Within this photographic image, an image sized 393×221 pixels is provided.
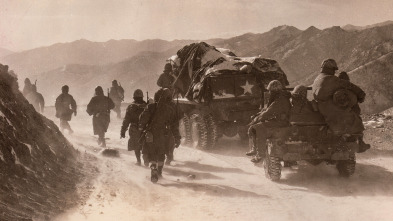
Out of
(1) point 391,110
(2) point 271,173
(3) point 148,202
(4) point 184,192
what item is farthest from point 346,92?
(1) point 391,110

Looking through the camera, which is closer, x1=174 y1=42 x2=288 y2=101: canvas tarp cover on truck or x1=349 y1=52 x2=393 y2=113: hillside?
x1=174 y1=42 x2=288 y2=101: canvas tarp cover on truck

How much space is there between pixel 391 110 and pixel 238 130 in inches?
302

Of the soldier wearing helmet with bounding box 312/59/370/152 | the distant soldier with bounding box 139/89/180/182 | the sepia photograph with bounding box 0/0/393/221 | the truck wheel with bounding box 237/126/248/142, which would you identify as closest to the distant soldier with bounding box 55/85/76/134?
the sepia photograph with bounding box 0/0/393/221

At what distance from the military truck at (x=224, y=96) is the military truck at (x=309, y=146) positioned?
3523 millimetres

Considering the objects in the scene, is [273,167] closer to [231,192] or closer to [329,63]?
[231,192]

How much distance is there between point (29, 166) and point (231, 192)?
3553mm

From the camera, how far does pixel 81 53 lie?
87438 millimetres

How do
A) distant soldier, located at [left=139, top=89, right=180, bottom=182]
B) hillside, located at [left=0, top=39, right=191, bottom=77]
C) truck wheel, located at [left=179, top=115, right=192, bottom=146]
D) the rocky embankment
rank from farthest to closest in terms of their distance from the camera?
1. hillside, located at [left=0, top=39, right=191, bottom=77]
2. truck wheel, located at [left=179, top=115, right=192, bottom=146]
3. distant soldier, located at [left=139, top=89, right=180, bottom=182]
4. the rocky embankment

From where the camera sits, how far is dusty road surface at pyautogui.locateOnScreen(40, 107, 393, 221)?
6.71 m

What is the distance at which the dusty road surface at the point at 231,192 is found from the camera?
6.71 m

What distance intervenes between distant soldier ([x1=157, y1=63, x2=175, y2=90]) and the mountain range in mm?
8530

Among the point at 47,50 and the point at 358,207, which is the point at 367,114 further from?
the point at 47,50

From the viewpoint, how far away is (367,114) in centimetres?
1806

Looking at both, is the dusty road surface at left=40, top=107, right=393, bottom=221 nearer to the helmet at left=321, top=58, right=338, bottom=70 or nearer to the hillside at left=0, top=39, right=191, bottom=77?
the helmet at left=321, top=58, right=338, bottom=70
